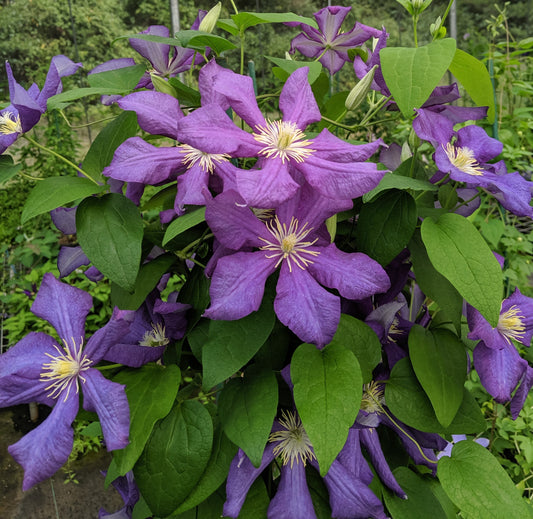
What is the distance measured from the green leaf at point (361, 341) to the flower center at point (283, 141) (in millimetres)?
168

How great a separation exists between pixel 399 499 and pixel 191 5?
11.7 ft

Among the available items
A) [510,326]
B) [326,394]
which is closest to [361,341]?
[326,394]

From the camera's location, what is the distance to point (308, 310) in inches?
17.5

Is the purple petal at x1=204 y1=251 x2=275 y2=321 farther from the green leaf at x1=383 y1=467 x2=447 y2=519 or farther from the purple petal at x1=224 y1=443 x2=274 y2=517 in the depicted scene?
the green leaf at x1=383 y1=467 x2=447 y2=519

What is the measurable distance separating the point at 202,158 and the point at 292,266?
130mm

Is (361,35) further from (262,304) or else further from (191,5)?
(191,5)

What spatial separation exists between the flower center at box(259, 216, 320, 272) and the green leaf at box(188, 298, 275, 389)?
5cm

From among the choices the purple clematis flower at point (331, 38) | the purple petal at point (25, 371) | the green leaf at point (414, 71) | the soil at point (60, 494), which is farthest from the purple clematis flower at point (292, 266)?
the soil at point (60, 494)

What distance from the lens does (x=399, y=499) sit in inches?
22.8

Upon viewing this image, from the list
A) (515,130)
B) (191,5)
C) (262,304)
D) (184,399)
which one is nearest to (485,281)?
(262,304)

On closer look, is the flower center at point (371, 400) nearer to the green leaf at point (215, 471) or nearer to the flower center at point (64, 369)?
the green leaf at point (215, 471)

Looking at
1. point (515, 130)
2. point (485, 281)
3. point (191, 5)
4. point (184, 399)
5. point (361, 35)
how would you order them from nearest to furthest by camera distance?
point (485, 281), point (184, 399), point (361, 35), point (515, 130), point (191, 5)

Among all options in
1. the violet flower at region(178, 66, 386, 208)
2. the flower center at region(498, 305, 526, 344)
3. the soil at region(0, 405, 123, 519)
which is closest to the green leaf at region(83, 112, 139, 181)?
the violet flower at region(178, 66, 386, 208)

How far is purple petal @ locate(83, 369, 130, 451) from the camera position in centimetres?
45
